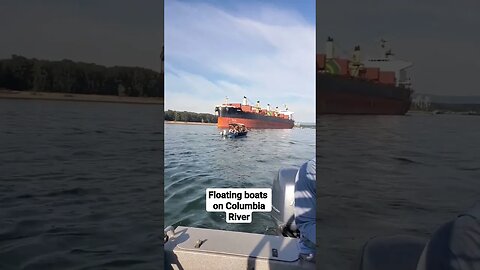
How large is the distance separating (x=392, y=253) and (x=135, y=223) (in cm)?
100

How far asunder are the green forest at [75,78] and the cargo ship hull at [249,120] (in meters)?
5.87

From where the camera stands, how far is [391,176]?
1612 millimetres

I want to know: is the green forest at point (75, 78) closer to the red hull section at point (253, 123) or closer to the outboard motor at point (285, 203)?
the outboard motor at point (285, 203)

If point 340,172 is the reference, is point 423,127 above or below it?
above

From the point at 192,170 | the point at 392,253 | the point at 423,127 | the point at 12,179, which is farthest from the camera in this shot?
the point at 192,170

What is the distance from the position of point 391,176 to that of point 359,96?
2.60ft

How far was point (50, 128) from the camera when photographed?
144 centimetres

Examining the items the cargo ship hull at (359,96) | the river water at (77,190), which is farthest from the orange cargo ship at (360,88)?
the river water at (77,190)

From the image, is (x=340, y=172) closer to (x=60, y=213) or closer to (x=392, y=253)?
(x=392, y=253)

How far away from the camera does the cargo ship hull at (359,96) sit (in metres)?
1.72

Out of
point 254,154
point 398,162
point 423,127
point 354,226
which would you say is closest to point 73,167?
point 354,226

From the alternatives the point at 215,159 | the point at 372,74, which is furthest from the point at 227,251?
the point at 215,159

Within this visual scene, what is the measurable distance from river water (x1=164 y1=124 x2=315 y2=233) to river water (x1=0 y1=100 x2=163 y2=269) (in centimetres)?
388

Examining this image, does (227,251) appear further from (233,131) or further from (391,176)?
(233,131)
